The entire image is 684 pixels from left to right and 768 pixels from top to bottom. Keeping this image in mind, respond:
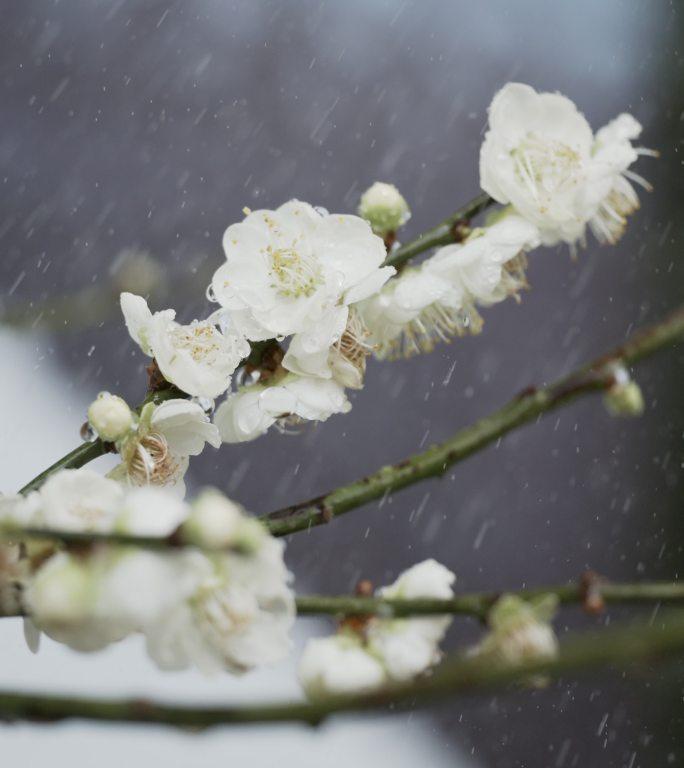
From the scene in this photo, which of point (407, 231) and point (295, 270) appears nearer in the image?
point (295, 270)

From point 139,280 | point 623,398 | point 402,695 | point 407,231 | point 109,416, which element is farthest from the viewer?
point 407,231

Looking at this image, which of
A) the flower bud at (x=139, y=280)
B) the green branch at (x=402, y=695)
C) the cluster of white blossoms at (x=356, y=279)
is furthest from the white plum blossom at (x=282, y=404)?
the flower bud at (x=139, y=280)

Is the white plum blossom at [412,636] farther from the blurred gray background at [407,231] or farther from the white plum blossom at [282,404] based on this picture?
the blurred gray background at [407,231]

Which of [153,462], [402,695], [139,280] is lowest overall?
[402,695]

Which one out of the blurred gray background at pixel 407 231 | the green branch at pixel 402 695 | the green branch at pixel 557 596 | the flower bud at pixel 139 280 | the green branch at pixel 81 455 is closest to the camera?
the green branch at pixel 402 695

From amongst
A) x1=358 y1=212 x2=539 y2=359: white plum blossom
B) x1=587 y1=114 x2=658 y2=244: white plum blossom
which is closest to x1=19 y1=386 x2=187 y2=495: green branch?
x1=358 y1=212 x2=539 y2=359: white plum blossom

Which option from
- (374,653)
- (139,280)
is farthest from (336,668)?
(139,280)

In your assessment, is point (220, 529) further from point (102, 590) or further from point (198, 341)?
point (198, 341)
